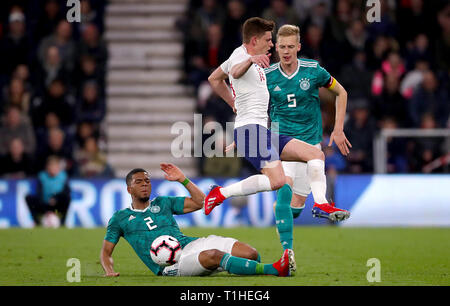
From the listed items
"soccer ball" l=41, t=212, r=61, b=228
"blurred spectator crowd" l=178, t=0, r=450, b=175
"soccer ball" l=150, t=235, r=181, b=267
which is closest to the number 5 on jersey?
"soccer ball" l=150, t=235, r=181, b=267

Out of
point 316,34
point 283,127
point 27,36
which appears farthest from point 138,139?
point 283,127

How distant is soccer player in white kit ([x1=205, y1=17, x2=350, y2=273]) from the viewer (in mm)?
8188

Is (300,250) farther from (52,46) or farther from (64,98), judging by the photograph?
(52,46)

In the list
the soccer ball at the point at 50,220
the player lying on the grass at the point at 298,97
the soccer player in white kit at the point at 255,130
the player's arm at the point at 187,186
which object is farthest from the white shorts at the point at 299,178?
the soccer ball at the point at 50,220

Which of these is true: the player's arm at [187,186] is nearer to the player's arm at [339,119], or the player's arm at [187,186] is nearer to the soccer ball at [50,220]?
the player's arm at [339,119]

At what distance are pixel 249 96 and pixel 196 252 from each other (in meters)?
1.57

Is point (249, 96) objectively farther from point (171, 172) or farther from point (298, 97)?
point (171, 172)

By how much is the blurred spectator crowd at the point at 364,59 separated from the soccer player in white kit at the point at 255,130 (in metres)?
6.81

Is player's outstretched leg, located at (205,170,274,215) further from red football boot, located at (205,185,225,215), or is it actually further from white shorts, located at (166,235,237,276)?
white shorts, located at (166,235,237,276)

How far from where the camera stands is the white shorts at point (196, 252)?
8.02 m

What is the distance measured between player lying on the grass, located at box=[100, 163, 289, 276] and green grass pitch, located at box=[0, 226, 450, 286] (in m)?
0.12

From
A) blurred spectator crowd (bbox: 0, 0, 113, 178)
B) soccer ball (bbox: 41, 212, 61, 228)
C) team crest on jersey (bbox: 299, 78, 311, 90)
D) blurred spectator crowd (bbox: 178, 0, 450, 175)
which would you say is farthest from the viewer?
blurred spectator crowd (bbox: 0, 0, 113, 178)

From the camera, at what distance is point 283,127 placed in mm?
→ 9031

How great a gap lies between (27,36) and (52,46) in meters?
0.63
